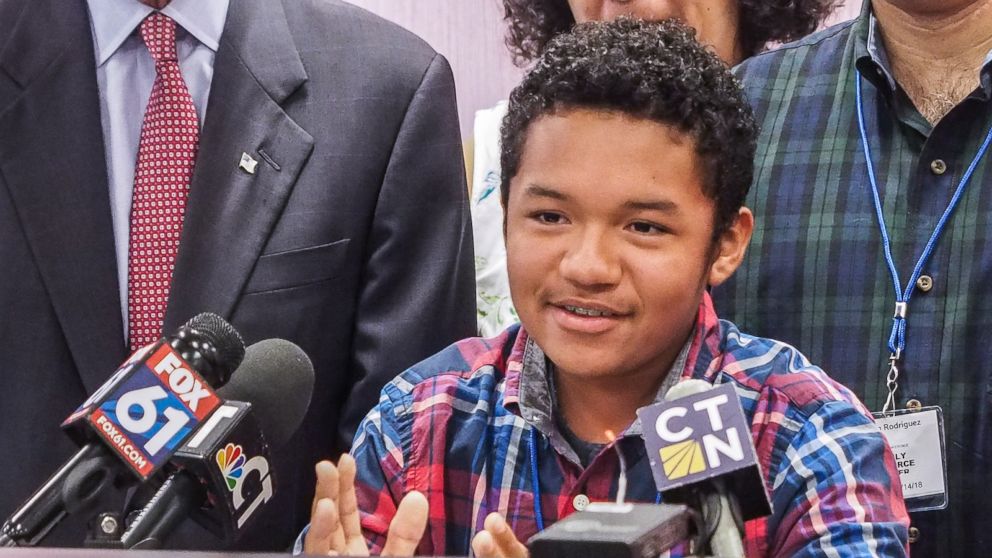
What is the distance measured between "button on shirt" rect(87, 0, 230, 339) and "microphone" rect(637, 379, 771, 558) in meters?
1.08

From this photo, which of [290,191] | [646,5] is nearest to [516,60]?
[646,5]

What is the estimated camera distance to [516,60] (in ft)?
9.27

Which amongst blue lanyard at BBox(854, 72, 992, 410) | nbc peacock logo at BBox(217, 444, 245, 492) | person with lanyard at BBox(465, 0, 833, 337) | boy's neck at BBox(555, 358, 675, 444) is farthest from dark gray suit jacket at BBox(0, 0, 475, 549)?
nbc peacock logo at BBox(217, 444, 245, 492)

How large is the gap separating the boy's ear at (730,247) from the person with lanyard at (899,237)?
263 millimetres

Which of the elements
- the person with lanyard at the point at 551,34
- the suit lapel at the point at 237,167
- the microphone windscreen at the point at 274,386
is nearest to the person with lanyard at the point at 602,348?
the microphone windscreen at the point at 274,386

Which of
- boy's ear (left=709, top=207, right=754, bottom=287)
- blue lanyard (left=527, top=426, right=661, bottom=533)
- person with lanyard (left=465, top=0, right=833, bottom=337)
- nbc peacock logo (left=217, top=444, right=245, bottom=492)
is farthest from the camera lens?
person with lanyard (left=465, top=0, right=833, bottom=337)

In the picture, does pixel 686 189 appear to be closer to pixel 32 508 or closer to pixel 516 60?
pixel 32 508

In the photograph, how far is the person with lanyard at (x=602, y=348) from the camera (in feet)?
4.93

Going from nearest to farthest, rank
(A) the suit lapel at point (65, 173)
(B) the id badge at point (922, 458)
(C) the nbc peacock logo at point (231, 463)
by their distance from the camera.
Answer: (C) the nbc peacock logo at point (231, 463) < (B) the id badge at point (922, 458) < (A) the suit lapel at point (65, 173)

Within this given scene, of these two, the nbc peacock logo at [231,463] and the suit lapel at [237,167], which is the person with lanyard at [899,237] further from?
the nbc peacock logo at [231,463]

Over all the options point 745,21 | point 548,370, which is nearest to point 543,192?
point 548,370

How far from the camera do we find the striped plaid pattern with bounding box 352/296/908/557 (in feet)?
4.73

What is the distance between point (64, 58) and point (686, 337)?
3.13 feet

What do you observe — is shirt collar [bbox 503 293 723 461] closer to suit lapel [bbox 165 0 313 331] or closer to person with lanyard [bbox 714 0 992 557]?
person with lanyard [bbox 714 0 992 557]
